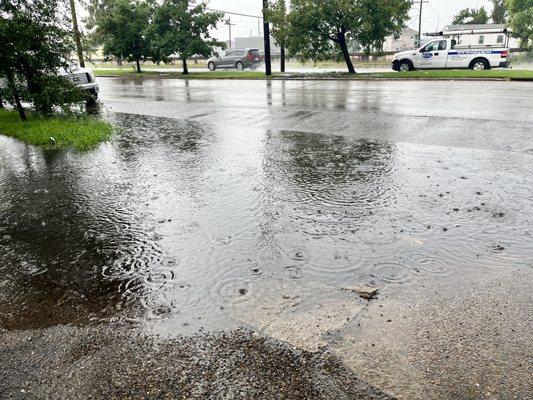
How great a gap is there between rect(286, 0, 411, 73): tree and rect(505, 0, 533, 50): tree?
25.0 metres

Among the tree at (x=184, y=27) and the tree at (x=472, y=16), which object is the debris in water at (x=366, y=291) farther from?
the tree at (x=472, y=16)

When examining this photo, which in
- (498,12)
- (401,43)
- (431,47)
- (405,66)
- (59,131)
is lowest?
(59,131)

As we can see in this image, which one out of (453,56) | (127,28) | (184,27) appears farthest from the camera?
(127,28)

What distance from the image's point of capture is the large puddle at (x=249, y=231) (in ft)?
10.8

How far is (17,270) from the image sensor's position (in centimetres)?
387

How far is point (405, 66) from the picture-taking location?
26.6 meters

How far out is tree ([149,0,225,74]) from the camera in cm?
3100

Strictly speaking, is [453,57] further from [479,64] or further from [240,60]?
[240,60]

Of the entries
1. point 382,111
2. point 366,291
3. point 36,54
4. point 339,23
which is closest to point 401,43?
point 339,23

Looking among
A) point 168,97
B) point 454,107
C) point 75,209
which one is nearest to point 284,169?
point 75,209

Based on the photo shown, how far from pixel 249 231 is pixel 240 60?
35.7 meters

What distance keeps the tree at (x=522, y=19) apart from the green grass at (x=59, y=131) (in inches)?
1792

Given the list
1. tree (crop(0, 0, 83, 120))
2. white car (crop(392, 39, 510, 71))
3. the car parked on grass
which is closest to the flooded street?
tree (crop(0, 0, 83, 120))

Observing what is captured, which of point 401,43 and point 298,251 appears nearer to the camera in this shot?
point 298,251
